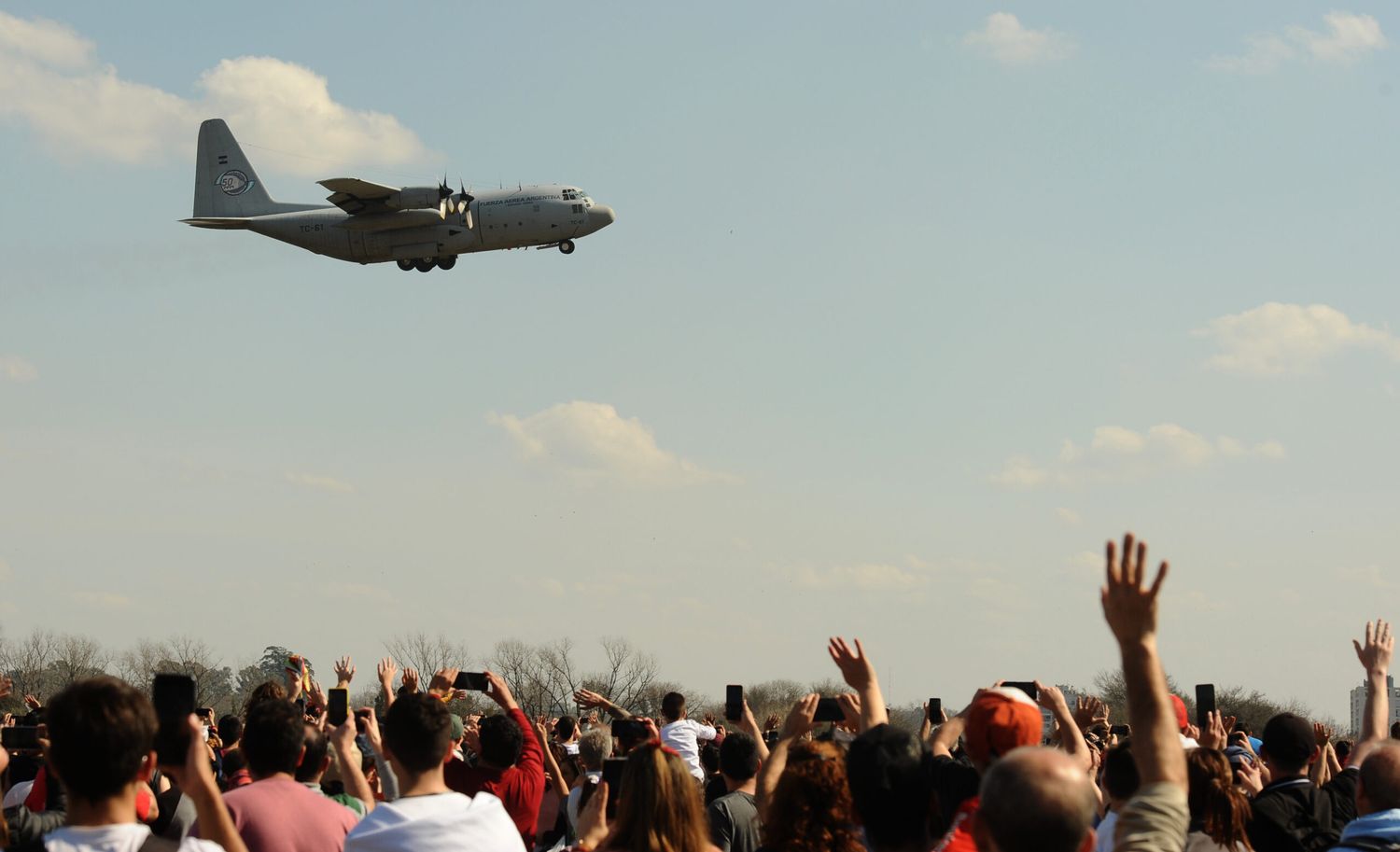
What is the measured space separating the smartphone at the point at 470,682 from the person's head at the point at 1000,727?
3.80 m

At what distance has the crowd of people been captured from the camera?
4.14 m

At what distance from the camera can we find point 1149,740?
4.12 metres

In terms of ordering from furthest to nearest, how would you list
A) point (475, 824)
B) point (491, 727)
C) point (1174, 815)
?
point (491, 727) → point (475, 824) → point (1174, 815)

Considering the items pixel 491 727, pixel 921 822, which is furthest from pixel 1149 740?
pixel 491 727

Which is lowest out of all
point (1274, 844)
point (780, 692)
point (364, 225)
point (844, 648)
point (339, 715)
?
point (780, 692)

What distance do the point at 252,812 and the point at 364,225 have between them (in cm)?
4496

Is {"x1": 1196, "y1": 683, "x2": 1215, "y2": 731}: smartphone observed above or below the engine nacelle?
below

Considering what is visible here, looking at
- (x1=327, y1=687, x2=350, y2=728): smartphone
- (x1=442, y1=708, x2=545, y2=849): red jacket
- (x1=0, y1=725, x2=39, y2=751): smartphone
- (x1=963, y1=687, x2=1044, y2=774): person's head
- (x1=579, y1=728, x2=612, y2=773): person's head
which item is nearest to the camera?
(x1=963, y1=687, x2=1044, y2=774): person's head

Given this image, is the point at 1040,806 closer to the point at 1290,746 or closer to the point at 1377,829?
the point at 1377,829

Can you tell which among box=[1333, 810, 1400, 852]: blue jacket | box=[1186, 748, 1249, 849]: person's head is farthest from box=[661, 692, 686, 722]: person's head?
box=[1333, 810, 1400, 852]: blue jacket

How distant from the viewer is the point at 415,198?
158 feet

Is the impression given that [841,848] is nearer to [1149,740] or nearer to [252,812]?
[1149,740]

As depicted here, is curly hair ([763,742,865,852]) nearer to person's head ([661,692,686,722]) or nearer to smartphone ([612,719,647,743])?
smartphone ([612,719,647,743])

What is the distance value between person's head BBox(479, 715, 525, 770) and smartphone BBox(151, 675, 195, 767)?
4.10 m
